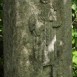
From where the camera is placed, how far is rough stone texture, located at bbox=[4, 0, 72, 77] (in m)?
3.97

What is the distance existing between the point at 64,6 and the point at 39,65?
3.27 ft

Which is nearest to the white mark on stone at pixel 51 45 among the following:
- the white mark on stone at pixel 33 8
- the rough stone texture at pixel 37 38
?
the rough stone texture at pixel 37 38

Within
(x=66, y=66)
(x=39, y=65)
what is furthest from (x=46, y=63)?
(x=66, y=66)

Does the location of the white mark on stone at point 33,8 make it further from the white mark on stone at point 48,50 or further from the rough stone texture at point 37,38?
the white mark on stone at point 48,50

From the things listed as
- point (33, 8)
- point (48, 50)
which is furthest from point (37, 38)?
point (33, 8)

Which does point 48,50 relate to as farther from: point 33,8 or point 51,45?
point 33,8

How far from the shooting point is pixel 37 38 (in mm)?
4109

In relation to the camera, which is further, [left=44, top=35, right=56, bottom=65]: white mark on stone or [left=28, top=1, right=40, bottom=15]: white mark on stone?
[left=44, top=35, right=56, bottom=65]: white mark on stone

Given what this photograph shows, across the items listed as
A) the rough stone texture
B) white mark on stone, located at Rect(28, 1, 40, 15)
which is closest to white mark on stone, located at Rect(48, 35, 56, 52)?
the rough stone texture

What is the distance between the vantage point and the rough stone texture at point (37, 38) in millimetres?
3973

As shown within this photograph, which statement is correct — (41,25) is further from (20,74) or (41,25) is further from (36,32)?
(20,74)

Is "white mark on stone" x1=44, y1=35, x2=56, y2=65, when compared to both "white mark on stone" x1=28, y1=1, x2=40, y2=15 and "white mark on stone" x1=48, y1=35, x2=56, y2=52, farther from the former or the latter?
"white mark on stone" x1=28, y1=1, x2=40, y2=15

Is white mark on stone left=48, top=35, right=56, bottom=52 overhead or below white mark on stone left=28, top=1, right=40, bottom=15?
below

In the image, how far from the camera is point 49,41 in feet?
13.9
